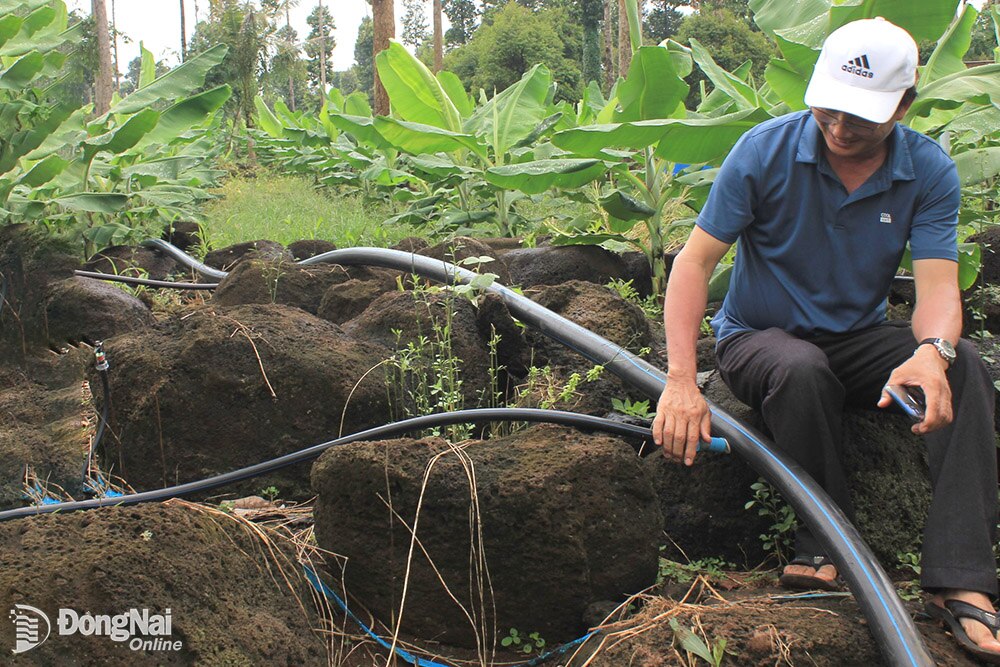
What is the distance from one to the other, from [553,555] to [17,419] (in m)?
2.47

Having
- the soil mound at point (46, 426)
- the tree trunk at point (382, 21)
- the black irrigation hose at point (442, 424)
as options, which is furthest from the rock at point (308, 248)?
the tree trunk at point (382, 21)

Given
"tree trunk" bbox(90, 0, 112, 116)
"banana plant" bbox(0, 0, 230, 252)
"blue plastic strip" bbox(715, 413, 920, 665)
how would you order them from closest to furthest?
"blue plastic strip" bbox(715, 413, 920, 665)
"banana plant" bbox(0, 0, 230, 252)
"tree trunk" bbox(90, 0, 112, 116)

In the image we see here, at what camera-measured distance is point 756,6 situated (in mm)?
3949

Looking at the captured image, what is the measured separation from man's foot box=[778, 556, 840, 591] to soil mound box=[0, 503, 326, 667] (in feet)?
3.72

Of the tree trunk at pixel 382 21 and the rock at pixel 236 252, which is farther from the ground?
the tree trunk at pixel 382 21

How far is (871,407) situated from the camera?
105 inches

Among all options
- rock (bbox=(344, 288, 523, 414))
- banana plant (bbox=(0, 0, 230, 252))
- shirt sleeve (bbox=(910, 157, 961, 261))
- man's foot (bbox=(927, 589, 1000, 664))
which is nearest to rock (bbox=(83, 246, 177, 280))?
banana plant (bbox=(0, 0, 230, 252))

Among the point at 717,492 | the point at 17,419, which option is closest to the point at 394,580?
the point at 717,492

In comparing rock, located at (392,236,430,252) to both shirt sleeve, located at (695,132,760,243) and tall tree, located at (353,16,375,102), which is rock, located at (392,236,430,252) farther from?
tall tree, located at (353,16,375,102)

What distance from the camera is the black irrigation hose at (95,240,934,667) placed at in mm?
1964

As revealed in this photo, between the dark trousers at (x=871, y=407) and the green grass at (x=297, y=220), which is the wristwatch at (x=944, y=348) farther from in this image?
the green grass at (x=297, y=220)

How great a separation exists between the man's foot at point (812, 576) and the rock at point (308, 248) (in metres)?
4.36

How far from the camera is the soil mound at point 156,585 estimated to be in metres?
1.84

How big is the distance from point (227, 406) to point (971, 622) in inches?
86.3
